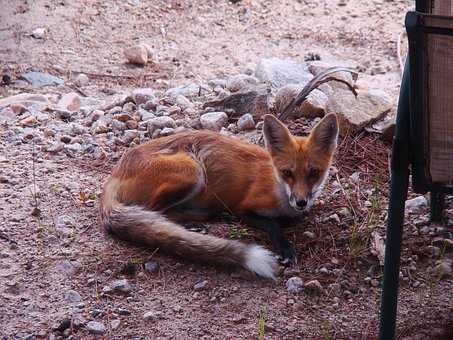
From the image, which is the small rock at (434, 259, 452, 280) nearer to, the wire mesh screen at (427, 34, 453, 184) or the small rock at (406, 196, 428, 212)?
the small rock at (406, 196, 428, 212)

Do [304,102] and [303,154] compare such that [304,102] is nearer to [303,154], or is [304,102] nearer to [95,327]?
[303,154]

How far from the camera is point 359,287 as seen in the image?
4031 mm

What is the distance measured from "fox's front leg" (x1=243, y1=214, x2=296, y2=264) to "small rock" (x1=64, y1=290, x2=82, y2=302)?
1.13 metres

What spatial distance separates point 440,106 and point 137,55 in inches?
218

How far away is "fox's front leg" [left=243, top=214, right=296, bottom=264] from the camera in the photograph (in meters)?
4.28

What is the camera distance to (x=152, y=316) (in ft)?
12.3

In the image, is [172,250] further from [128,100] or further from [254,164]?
[128,100]

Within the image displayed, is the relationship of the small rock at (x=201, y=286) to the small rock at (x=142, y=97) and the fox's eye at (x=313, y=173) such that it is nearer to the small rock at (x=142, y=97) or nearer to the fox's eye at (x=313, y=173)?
the fox's eye at (x=313, y=173)

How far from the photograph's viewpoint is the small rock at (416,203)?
474 centimetres

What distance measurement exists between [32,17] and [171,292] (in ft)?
19.0

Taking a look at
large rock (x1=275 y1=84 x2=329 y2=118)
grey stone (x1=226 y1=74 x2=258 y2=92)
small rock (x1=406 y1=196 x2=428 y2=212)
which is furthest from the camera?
grey stone (x1=226 y1=74 x2=258 y2=92)

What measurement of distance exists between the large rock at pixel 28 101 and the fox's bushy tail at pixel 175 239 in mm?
2155

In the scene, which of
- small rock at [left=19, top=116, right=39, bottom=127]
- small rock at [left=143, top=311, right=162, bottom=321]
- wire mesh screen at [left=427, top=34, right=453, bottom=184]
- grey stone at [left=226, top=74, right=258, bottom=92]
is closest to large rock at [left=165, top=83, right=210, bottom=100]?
grey stone at [left=226, top=74, right=258, bottom=92]

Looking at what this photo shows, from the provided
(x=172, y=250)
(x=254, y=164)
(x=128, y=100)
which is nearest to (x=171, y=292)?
(x=172, y=250)
